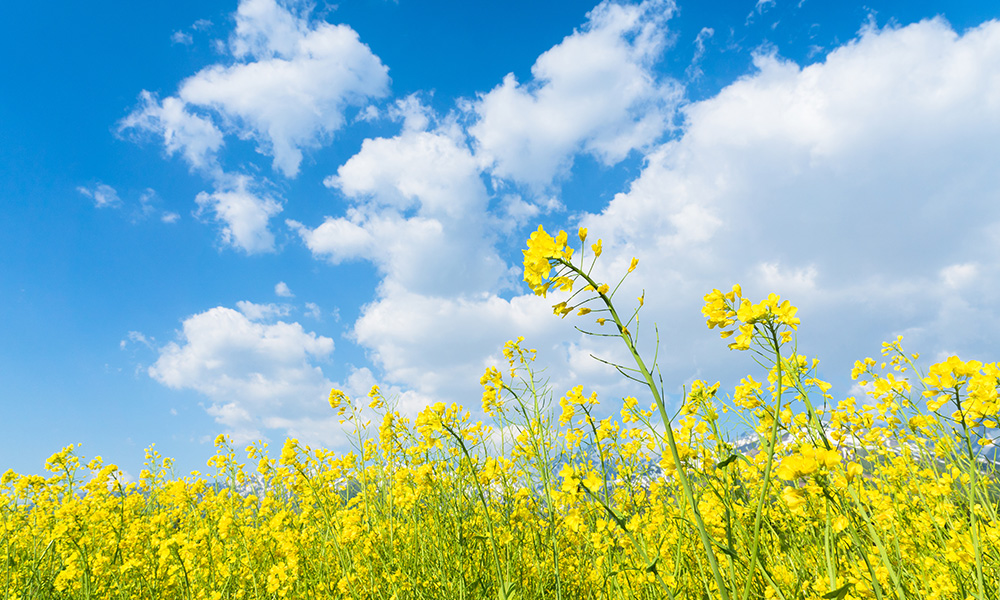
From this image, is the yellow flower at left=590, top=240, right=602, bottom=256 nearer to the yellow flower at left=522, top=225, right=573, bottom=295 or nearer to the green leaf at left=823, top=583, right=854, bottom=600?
the yellow flower at left=522, top=225, right=573, bottom=295

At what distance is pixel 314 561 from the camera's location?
11.5 feet

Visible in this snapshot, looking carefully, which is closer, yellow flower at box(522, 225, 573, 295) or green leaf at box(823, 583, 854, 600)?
green leaf at box(823, 583, 854, 600)

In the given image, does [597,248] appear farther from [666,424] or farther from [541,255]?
[666,424]

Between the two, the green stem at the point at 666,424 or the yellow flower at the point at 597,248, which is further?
the yellow flower at the point at 597,248

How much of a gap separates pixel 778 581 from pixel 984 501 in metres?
0.98

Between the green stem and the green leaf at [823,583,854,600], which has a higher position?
the green stem

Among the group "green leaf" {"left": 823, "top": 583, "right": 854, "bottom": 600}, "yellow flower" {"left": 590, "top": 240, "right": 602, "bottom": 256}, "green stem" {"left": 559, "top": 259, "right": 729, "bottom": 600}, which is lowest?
"green leaf" {"left": 823, "top": 583, "right": 854, "bottom": 600}

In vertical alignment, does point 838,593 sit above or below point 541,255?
below

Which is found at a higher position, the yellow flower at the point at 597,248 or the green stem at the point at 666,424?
the yellow flower at the point at 597,248

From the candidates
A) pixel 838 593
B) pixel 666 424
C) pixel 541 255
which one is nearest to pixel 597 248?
pixel 541 255

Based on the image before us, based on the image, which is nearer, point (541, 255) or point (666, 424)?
point (666, 424)

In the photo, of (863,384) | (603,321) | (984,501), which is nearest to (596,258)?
(603,321)

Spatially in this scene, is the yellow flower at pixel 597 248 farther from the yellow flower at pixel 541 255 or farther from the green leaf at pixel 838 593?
the green leaf at pixel 838 593

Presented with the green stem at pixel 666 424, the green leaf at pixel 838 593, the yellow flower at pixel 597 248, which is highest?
the yellow flower at pixel 597 248
